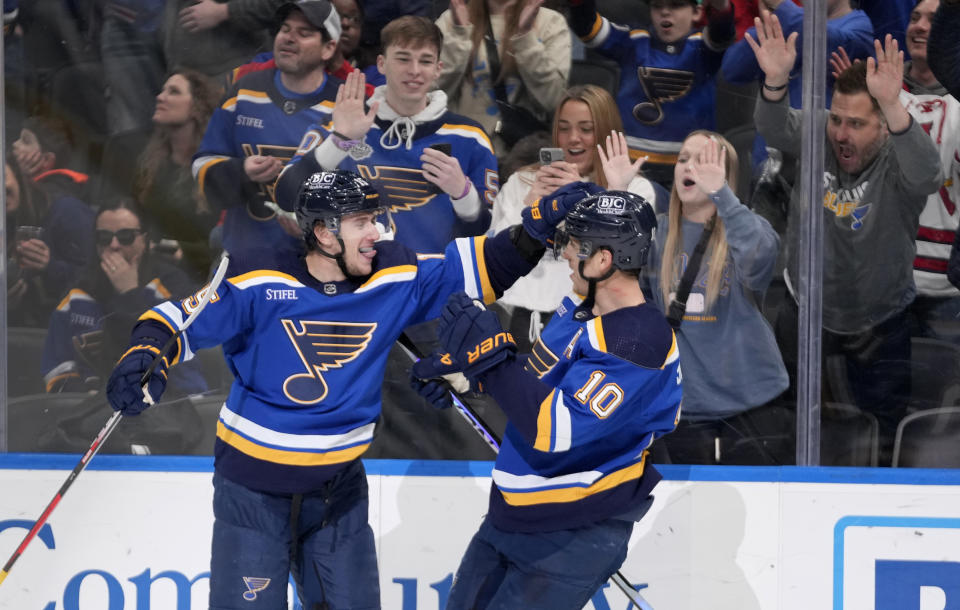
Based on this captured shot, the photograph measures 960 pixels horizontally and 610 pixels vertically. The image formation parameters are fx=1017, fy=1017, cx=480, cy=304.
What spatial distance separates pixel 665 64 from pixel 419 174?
2.97 ft

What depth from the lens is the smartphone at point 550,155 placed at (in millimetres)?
3424

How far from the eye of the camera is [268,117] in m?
3.47

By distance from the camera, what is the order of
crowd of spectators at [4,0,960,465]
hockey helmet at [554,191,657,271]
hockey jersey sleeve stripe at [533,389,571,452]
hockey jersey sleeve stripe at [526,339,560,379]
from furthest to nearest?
crowd of spectators at [4,0,960,465] < hockey jersey sleeve stripe at [526,339,560,379] < hockey helmet at [554,191,657,271] < hockey jersey sleeve stripe at [533,389,571,452]

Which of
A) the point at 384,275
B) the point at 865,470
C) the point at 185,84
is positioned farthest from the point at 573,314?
the point at 185,84

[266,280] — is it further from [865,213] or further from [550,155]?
[865,213]

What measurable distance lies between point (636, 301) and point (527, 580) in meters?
0.70

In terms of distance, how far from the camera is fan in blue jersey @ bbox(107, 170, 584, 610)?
2.63 meters

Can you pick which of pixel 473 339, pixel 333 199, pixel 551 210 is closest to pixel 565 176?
pixel 551 210

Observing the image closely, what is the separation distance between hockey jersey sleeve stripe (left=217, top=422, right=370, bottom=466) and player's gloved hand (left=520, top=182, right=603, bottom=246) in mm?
757

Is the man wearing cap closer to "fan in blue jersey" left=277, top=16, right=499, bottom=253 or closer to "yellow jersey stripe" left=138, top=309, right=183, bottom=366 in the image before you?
"fan in blue jersey" left=277, top=16, right=499, bottom=253

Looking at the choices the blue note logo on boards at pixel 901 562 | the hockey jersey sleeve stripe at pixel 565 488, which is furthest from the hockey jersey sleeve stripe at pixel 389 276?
the blue note logo on boards at pixel 901 562

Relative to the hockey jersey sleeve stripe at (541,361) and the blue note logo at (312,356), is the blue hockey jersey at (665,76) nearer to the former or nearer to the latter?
the hockey jersey sleeve stripe at (541,361)

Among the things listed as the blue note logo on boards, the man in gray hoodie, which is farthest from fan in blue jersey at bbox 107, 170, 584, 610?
the blue note logo on boards

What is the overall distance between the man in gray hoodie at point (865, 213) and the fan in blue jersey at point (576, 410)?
118 cm
